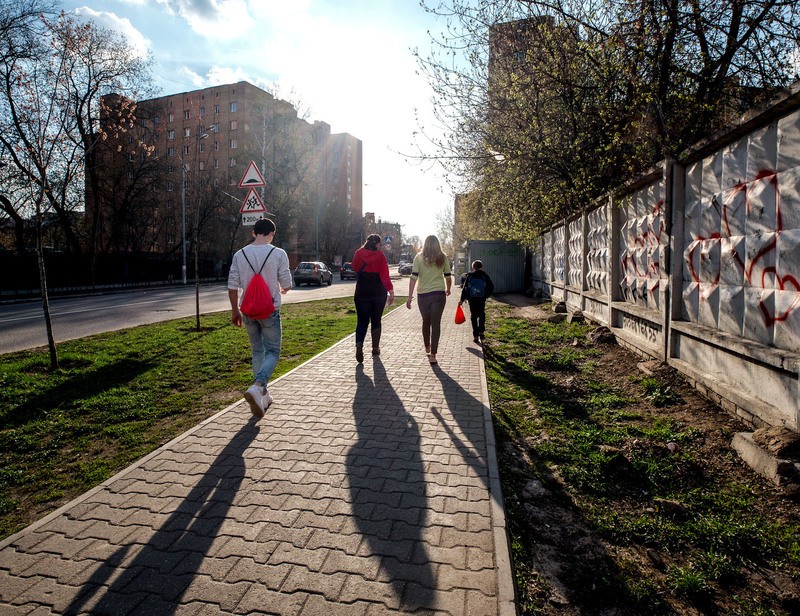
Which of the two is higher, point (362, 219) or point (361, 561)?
point (362, 219)

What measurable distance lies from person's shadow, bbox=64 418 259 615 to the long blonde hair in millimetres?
4869

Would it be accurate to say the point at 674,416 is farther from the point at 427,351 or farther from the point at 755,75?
the point at 755,75

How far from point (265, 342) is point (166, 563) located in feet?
8.96

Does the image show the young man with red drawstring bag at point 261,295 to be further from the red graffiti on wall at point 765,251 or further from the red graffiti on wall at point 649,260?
the red graffiti on wall at point 649,260

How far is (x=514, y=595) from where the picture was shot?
7.59 ft

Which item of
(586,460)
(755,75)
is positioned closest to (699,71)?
(755,75)

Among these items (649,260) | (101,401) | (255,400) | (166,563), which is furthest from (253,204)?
(166,563)

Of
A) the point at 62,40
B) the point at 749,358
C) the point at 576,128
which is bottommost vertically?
the point at 749,358

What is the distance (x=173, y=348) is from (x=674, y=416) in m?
8.06

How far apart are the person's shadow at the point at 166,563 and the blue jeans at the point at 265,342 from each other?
1604 mm

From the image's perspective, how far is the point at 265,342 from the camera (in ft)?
16.8

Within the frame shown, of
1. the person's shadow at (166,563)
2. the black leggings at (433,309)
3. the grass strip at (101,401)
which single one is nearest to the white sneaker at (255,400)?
the grass strip at (101,401)

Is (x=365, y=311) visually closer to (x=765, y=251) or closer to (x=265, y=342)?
(x=265, y=342)

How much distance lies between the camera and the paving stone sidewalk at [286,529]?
90.7 inches
